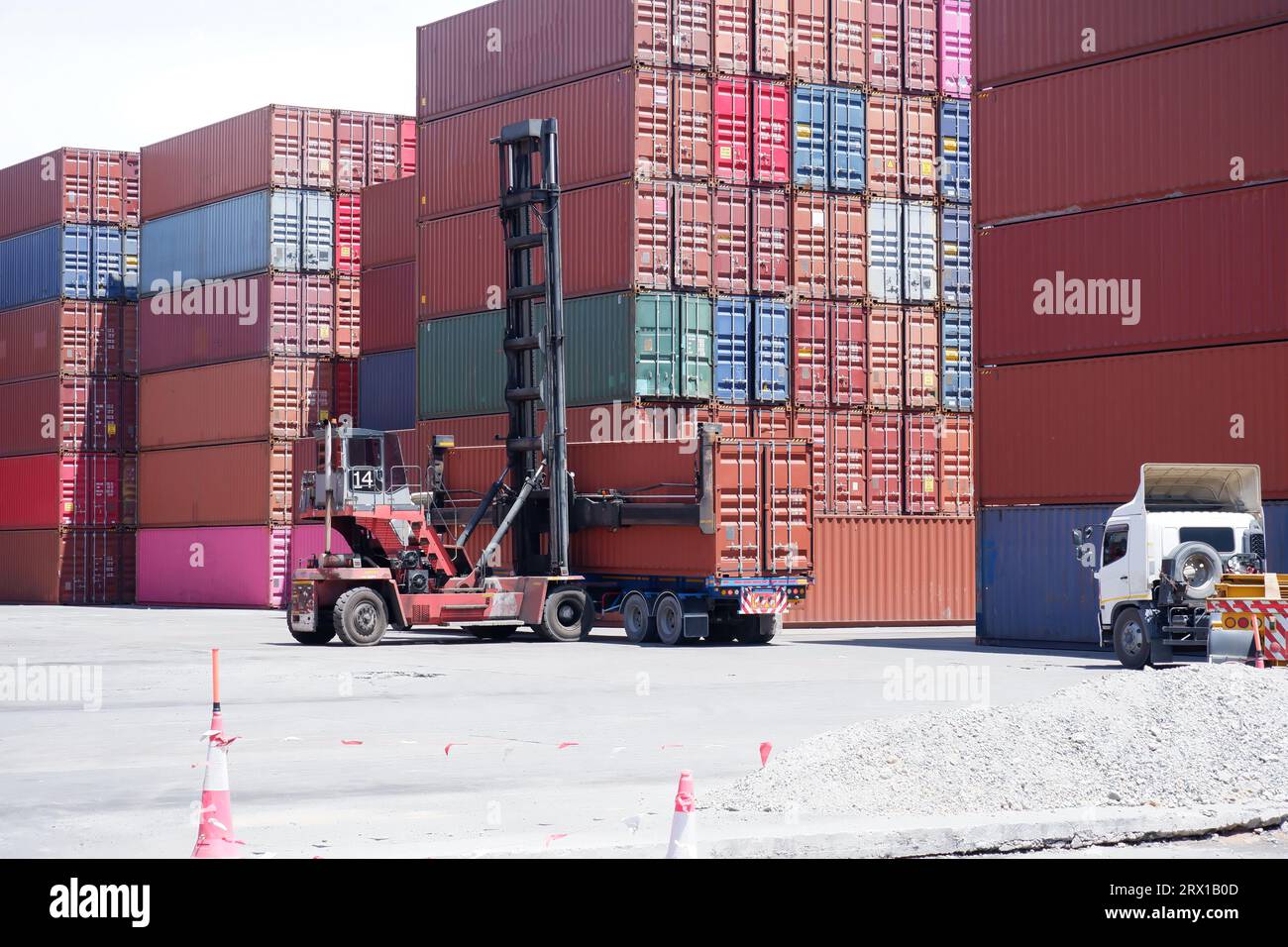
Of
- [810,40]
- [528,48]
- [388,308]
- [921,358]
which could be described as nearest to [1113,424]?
[921,358]

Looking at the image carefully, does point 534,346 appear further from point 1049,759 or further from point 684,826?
point 684,826

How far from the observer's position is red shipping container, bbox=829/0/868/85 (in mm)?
41188

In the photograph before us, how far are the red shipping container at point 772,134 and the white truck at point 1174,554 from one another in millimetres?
16001

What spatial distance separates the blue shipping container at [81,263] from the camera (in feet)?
192

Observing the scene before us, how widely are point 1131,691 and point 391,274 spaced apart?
127 feet

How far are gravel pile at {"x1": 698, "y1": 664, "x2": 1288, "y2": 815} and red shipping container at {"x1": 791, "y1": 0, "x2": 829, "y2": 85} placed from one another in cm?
2808

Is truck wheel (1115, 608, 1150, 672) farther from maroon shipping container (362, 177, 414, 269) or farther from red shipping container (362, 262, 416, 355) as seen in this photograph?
maroon shipping container (362, 177, 414, 269)

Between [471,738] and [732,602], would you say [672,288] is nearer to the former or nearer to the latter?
[732,602]

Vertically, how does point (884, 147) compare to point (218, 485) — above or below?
above

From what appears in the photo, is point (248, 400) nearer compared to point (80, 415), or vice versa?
point (248, 400)

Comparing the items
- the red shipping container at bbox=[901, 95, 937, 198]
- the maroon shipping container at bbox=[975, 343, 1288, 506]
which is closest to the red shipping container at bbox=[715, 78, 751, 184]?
the red shipping container at bbox=[901, 95, 937, 198]

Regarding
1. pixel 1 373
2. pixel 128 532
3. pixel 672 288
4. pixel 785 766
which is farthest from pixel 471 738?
pixel 1 373

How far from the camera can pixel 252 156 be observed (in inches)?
2048

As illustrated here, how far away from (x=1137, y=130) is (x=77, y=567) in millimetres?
39213
